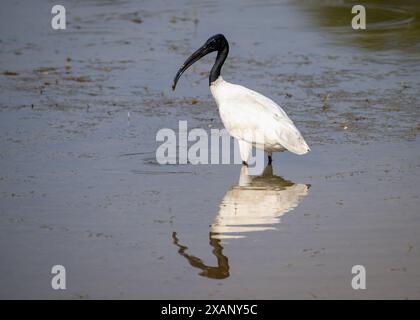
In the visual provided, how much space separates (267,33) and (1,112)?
5.24 metres

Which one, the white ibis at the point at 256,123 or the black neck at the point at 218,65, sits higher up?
the black neck at the point at 218,65

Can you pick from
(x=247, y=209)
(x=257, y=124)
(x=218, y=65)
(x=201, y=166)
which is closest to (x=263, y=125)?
(x=257, y=124)

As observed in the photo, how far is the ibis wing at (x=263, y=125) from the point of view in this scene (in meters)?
9.31

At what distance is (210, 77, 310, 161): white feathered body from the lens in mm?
9336

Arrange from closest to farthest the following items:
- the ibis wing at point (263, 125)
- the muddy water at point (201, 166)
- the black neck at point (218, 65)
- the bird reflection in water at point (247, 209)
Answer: the muddy water at point (201, 166) → the bird reflection in water at point (247, 209) → the ibis wing at point (263, 125) → the black neck at point (218, 65)

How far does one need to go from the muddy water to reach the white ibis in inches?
10.8

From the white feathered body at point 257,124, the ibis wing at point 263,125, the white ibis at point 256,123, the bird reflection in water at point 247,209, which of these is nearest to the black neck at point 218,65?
the white ibis at point 256,123

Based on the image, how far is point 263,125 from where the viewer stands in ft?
31.2

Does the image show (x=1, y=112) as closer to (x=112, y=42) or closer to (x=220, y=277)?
(x=112, y=42)

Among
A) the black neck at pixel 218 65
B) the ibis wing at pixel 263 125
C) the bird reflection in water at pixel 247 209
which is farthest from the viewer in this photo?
the black neck at pixel 218 65

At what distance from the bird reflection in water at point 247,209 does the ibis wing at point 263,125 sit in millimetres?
314

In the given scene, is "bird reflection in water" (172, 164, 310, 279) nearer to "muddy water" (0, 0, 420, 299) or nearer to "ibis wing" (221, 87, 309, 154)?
"muddy water" (0, 0, 420, 299)

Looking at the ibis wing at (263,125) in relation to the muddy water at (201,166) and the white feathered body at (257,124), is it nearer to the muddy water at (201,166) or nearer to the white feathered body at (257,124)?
the white feathered body at (257,124)
